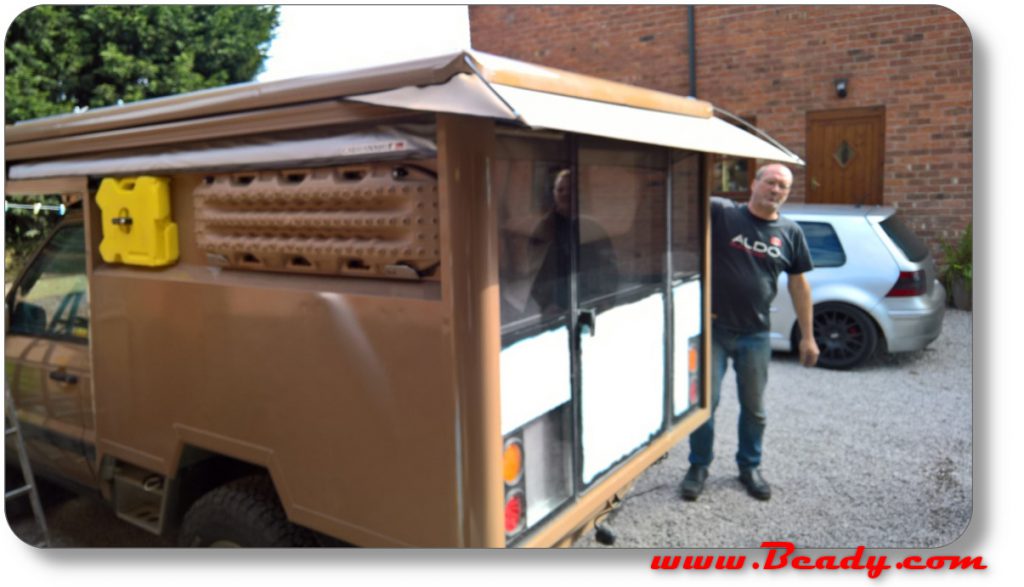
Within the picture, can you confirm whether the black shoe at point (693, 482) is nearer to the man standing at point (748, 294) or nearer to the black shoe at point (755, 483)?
the man standing at point (748, 294)

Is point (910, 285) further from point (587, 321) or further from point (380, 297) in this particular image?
point (380, 297)

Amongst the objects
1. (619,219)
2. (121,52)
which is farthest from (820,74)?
(121,52)

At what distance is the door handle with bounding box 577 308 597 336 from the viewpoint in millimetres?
2109

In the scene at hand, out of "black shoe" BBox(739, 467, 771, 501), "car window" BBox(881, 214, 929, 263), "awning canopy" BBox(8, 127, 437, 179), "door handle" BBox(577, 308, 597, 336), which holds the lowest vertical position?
"black shoe" BBox(739, 467, 771, 501)

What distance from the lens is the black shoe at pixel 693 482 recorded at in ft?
10.8

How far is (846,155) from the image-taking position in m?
4.68

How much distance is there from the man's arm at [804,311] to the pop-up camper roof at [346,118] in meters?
0.97

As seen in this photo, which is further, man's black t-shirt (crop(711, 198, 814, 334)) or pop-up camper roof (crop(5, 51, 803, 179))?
man's black t-shirt (crop(711, 198, 814, 334))

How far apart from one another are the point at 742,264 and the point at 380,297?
202 cm

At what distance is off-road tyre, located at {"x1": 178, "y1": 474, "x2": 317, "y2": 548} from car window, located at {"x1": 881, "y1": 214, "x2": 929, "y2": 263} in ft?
11.0

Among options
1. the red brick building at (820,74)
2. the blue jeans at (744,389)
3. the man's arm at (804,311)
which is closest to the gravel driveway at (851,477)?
the blue jeans at (744,389)

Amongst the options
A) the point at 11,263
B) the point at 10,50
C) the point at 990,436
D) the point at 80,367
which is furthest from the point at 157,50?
the point at 990,436

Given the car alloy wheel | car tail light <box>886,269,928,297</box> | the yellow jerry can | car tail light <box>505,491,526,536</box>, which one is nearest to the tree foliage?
the yellow jerry can

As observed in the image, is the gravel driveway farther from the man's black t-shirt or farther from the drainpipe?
the drainpipe
